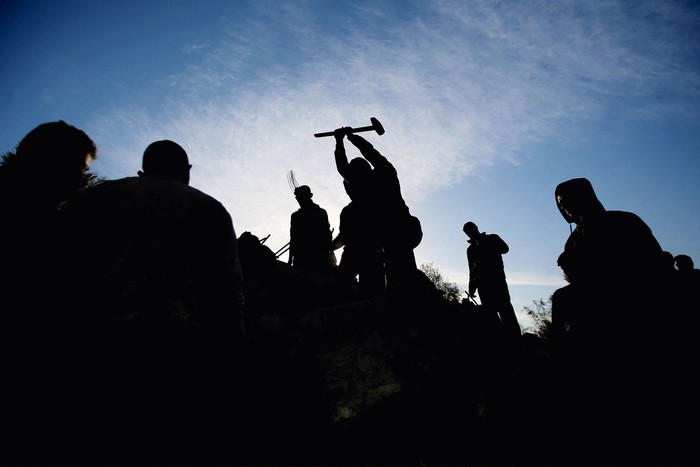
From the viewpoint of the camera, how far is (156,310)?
4.52 feet

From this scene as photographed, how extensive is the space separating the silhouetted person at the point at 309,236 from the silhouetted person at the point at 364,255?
6.64ft

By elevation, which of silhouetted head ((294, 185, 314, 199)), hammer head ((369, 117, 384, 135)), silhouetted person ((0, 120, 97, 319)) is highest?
hammer head ((369, 117, 384, 135))

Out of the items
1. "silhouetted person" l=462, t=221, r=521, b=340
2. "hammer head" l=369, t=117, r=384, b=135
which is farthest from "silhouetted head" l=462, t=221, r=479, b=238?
"hammer head" l=369, t=117, r=384, b=135

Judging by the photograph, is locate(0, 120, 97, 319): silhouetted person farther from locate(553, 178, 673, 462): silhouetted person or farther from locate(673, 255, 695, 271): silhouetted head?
locate(673, 255, 695, 271): silhouetted head

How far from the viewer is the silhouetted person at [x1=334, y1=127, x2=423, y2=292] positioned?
12.5 feet

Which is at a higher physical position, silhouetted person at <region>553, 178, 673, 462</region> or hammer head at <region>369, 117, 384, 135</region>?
hammer head at <region>369, 117, 384, 135</region>

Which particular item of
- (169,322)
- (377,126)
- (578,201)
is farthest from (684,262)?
(169,322)

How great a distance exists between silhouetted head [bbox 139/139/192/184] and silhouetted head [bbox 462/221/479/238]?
255 inches

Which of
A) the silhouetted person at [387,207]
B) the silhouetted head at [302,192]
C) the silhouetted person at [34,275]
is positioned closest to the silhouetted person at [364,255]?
the silhouetted person at [387,207]

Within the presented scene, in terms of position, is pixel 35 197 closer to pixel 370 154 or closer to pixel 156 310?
pixel 156 310

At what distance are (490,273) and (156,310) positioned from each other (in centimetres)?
635

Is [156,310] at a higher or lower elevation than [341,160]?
lower

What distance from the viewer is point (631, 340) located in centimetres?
235

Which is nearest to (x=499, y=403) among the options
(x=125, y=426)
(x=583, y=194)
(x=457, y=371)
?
(x=457, y=371)
